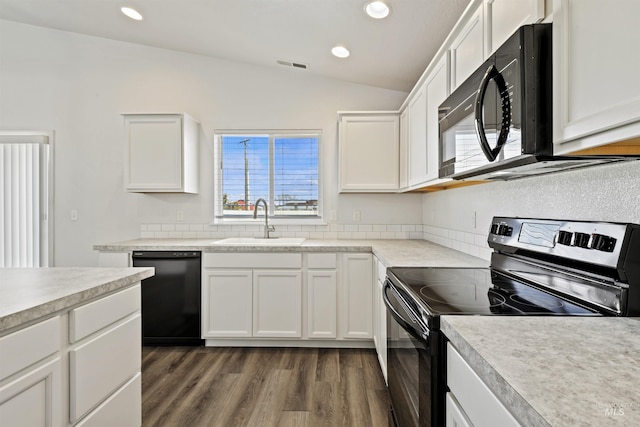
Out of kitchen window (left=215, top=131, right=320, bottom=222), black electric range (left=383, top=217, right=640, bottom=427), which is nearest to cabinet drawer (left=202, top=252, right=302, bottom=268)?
kitchen window (left=215, top=131, right=320, bottom=222)

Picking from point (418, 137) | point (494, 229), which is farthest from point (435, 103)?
point (494, 229)

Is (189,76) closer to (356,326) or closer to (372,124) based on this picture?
(372,124)

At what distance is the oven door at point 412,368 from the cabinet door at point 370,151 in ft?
5.29

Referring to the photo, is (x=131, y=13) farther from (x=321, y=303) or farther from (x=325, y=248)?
(x=321, y=303)

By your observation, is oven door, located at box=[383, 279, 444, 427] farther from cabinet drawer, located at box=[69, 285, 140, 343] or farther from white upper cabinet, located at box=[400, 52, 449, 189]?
cabinet drawer, located at box=[69, 285, 140, 343]

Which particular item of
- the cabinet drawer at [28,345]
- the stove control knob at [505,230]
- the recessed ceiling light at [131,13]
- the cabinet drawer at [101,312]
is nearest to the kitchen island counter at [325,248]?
the stove control knob at [505,230]

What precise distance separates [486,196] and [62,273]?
2263mm

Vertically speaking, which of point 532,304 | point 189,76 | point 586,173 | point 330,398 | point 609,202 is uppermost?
point 189,76

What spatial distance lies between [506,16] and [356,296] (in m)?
2.18

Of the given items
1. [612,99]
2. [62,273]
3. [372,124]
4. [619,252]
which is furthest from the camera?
[372,124]

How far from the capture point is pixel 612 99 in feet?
2.52

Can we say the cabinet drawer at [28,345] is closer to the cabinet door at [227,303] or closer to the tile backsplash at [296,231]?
the cabinet door at [227,303]

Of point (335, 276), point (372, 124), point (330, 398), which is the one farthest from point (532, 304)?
point (372, 124)

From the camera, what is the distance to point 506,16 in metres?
1.23
